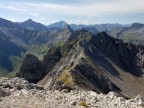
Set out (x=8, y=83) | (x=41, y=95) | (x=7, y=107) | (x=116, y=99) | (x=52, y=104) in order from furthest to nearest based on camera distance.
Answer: (x=8, y=83) < (x=41, y=95) < (x=116, y=99) < (x=52, y=104) < (x=7, y=107)

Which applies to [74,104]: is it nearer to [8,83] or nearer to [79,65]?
[8,83]

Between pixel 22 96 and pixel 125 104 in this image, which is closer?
pixel 125 104

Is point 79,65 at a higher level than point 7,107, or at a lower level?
lower

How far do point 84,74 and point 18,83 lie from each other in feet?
494

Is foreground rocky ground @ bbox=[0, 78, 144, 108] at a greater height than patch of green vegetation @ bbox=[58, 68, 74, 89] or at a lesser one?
greater

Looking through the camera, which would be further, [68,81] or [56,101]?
[68,81]

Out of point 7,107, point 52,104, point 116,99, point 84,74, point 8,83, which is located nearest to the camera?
point 7,107

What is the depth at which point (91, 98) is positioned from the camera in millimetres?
29016

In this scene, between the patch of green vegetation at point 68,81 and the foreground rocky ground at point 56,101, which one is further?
the patch of green vegetation at point 68,81

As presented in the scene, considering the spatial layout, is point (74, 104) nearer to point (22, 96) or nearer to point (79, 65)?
point (22, 96)

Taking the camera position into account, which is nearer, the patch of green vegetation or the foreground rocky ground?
the foreground rocky ground

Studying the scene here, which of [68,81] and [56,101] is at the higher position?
[56,101]

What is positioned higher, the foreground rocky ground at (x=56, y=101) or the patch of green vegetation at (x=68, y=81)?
the foreground rocky ground at (x=56, y=101)

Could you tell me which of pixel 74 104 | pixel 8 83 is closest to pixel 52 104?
pixel 74 104
